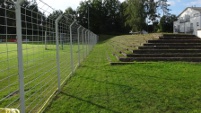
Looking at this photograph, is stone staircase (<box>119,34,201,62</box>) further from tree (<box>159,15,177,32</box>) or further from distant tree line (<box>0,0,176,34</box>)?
tree (<box>159,15,177,32</box>)

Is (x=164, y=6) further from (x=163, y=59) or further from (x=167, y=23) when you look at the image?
(x=163, y=59)

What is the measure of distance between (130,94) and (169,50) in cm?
781

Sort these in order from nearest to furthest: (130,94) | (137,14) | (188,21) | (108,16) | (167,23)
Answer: (130,94) → (137,14) → (188,21) → (167,23) → (108,16)

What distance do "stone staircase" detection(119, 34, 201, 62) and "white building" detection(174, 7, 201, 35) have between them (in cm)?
2632

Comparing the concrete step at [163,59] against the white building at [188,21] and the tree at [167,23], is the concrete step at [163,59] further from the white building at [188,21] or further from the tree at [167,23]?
the tree at [167,23]

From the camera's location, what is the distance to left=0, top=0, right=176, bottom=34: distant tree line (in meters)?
3.06

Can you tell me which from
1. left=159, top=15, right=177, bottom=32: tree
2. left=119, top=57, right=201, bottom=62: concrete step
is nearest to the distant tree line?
left=159, top=15, right=177, bottom=32: tree

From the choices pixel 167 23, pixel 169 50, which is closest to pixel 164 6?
pixel 167 23

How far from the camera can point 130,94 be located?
5.21 m

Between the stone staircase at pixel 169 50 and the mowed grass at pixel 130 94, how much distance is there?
147 inches

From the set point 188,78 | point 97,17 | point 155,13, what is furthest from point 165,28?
point 188,78

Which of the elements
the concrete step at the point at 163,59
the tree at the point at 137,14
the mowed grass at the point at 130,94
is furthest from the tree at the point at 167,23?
the mowed grass at the point at 130,94

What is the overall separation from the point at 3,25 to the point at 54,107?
7.38ft

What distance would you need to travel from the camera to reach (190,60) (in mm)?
11117
